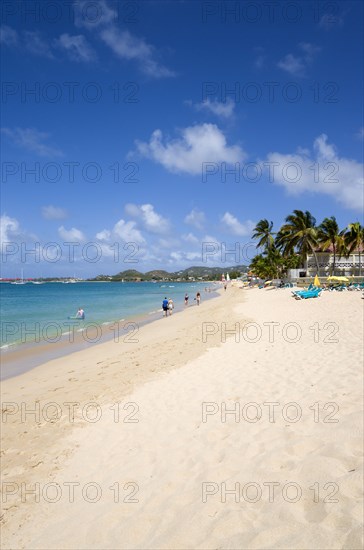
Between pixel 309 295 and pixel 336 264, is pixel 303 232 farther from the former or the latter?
pixel 309 295

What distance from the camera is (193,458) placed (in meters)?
4.67

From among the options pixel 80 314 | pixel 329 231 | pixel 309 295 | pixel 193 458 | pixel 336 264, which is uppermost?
pixel 329 231

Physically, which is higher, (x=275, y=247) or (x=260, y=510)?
(x=275, y=247)

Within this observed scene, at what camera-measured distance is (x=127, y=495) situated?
4.10m

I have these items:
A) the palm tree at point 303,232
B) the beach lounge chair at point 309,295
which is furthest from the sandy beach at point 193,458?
the palm tree at point 303,232

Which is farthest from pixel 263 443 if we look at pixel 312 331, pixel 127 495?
pixel 312 331

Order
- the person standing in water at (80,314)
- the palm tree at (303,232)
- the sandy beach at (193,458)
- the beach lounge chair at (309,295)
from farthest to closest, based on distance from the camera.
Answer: the palm tree at (303,232)
the beach lounge chair at (309,295)
the person standing in water at (80,314)
the sandy beach at (193,458)

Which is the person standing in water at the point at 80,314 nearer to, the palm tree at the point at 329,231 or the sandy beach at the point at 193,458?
the sandy beach at the point at 193,458

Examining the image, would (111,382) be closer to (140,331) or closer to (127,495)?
(127,495)

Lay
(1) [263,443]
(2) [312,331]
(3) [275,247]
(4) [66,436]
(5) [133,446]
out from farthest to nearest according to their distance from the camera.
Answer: (3) [275,247]
(2) [312,331]
(4) [66,436]
(5) [133,446]
(1) [263,443]

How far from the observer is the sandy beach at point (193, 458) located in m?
3.25

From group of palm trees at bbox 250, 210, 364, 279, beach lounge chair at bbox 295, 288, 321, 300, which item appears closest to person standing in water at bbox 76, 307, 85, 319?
beach lounge chair at bbox 295, 288, 321, 300

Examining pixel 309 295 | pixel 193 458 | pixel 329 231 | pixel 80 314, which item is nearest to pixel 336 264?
pixel 329 231

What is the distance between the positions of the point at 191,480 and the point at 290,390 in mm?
3408
